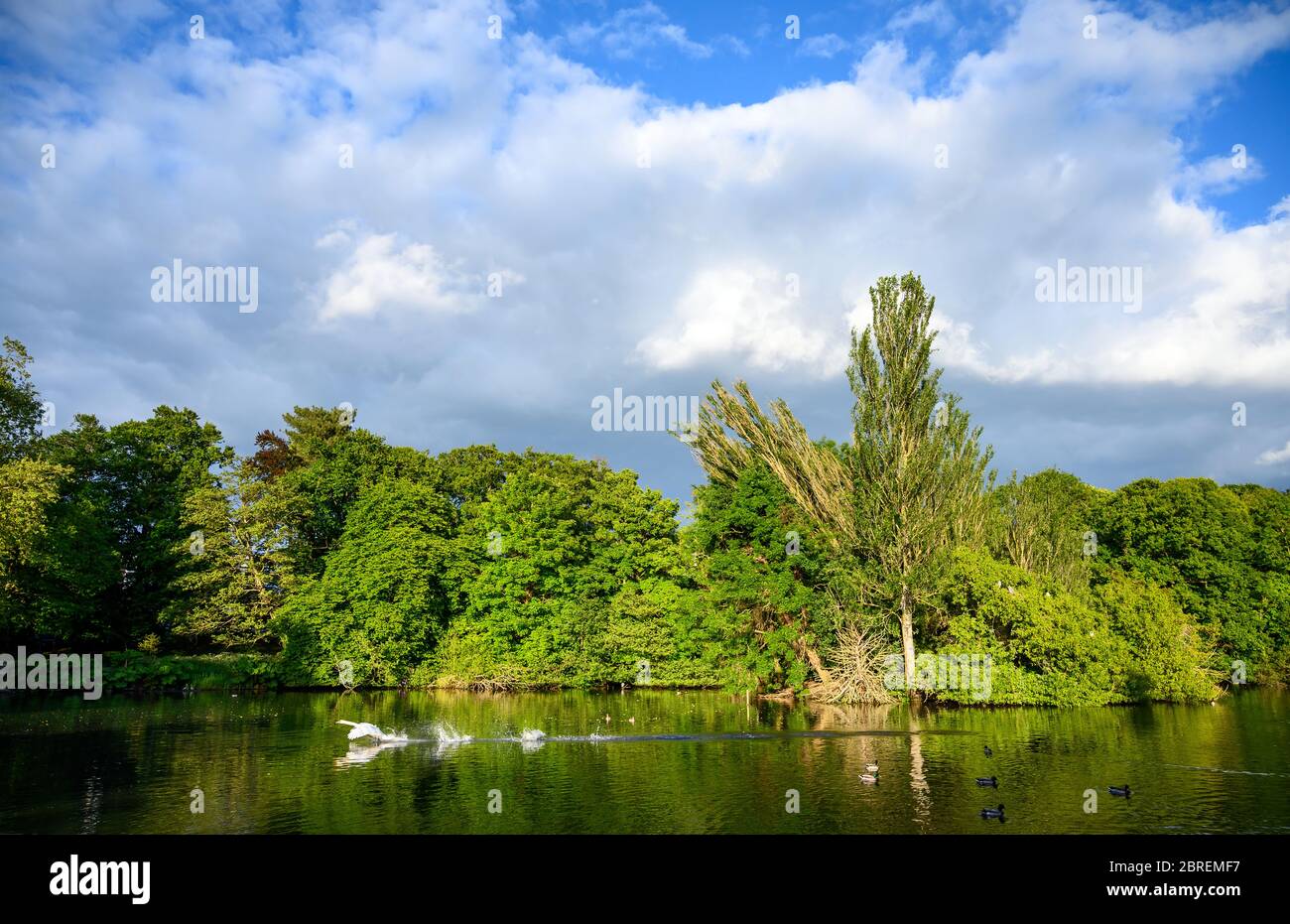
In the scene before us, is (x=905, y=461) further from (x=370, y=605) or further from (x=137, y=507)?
(x=137, y=507)

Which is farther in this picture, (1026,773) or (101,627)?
(101,627)

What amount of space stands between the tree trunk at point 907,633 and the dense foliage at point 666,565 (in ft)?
0.38

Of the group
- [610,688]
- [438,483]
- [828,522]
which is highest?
[438,483]

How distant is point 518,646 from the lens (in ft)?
204

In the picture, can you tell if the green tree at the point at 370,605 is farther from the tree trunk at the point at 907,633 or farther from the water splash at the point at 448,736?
the tree trunk at the point at 907,633

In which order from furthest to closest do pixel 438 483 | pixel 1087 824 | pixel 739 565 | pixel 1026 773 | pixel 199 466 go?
pixel 438 483 → pixel 199 466 → pixel 739 565 → pixel 1026 773 → pixel 1087 824

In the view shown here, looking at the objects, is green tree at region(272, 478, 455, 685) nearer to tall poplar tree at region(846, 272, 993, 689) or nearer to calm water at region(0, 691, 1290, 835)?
calm water at region(0, 691, 1290, 835)

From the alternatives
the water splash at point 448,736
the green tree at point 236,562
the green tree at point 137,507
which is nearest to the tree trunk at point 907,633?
the water splash at point 448,736

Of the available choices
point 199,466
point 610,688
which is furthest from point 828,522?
point 199,466

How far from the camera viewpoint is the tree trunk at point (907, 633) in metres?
46.9

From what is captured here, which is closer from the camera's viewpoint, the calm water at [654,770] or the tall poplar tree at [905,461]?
the calm water at [654,770]

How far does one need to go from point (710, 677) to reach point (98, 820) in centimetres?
4587

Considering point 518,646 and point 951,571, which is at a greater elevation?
point 951,571
